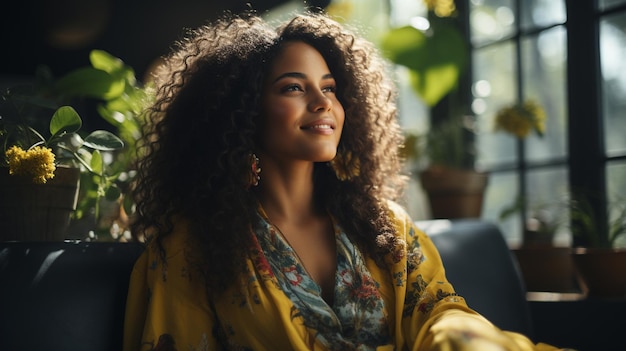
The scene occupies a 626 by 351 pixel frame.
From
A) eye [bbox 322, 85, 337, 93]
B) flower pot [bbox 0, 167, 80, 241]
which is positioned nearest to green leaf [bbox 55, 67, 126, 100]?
flower pot [bbox 0, 167, 80, 241]

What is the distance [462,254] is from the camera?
76.5 inches

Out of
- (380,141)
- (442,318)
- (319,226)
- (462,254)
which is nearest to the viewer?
(442,318)

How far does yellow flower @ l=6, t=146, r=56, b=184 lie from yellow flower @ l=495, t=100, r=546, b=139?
1.58 metres

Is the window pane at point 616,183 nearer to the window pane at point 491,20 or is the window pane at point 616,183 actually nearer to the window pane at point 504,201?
the window pane at point 504,201

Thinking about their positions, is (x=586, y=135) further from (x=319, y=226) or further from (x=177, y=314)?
(x=177, y=314)

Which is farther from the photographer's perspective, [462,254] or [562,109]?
[562,109]

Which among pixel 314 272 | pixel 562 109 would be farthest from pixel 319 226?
pixel 562 109

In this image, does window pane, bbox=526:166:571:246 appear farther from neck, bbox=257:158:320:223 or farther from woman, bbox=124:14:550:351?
neck, bbox=257:158:320:223

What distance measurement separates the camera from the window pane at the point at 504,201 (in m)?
2.73

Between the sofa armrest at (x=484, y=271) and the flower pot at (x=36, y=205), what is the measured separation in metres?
0.95

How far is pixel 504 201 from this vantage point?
2.80 metres

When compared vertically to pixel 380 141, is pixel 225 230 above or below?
below

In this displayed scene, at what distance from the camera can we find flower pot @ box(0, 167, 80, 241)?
1.48m

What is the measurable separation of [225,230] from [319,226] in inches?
9.5
